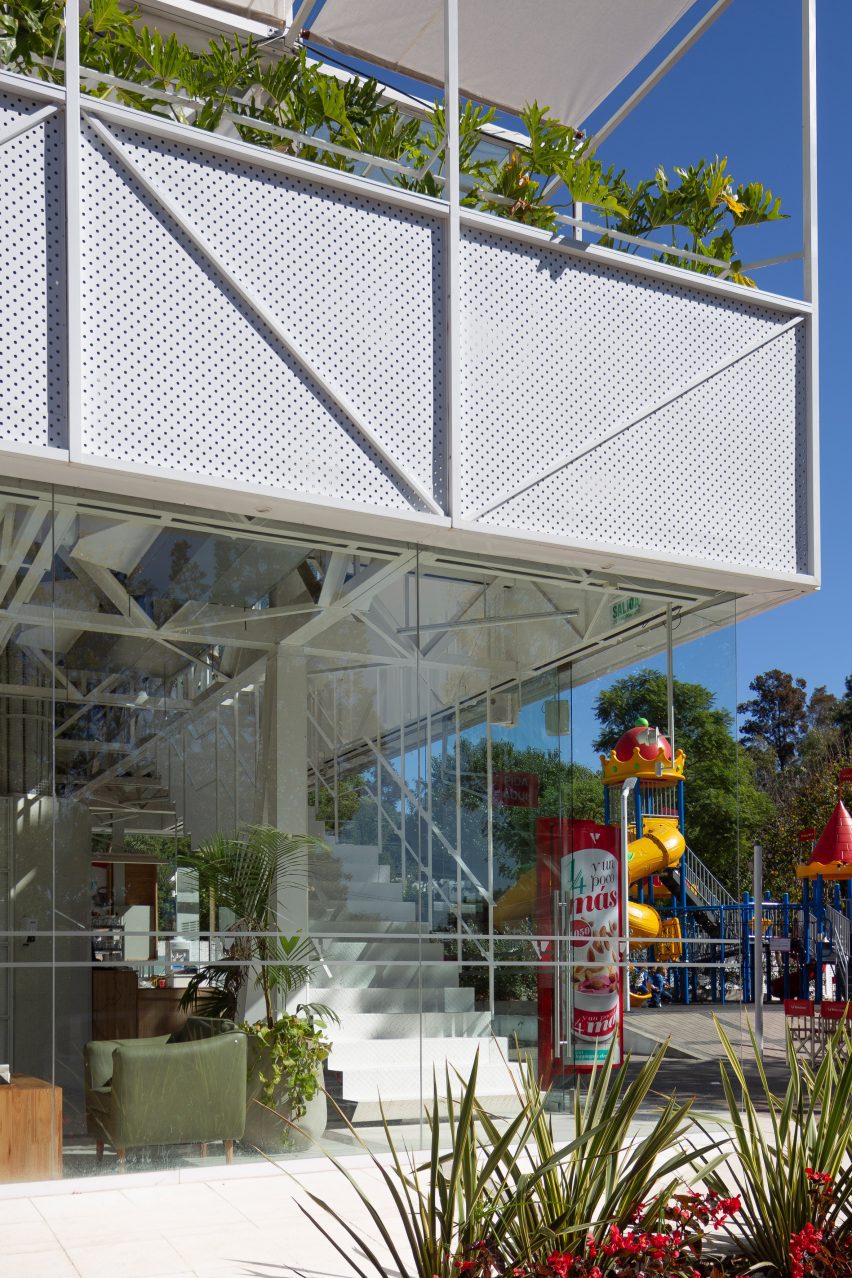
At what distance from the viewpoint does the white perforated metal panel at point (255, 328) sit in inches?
269

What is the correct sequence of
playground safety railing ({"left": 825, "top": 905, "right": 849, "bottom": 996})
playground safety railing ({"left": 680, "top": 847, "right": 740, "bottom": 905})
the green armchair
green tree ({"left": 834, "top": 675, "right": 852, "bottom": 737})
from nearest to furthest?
1. the green armchair
2. playground safety railing ({"left": 680, "top": 847, "right": 740, "bottom": 905})
3. playground safety railing ({"left": 825, "top": 905, "right": 849, "bottom": 996})
4. green tree ({"left": 834, "top": 675, "right": 852, "bottom": 737})

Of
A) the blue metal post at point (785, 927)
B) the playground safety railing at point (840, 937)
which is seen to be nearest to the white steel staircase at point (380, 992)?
the playground safety railing at point (840, 937)

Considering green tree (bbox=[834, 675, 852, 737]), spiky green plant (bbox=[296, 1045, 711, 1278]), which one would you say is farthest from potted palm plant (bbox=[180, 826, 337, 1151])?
green tree (bbox=[834, 675, 852, 737])

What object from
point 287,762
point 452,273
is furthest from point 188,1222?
point 452,273

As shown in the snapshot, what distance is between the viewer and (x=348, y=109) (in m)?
8.06

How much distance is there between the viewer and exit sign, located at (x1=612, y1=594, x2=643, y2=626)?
8953 millimetres

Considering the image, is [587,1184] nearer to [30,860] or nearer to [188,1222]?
[188,1222]

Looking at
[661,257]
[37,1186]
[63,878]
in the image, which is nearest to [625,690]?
[661,257]

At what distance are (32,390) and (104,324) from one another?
519 millimetres

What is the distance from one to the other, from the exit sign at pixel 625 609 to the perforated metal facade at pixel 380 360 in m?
0.58

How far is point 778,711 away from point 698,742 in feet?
179

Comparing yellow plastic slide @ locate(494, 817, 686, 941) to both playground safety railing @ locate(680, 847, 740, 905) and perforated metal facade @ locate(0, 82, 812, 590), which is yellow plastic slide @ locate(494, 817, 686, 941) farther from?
perforated metal facade @ locate(0, 82, 812, 590)

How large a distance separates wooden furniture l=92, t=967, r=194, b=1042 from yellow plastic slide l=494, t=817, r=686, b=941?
228 centimetres

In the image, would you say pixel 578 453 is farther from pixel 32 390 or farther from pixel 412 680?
Answer: pixel 32 390
